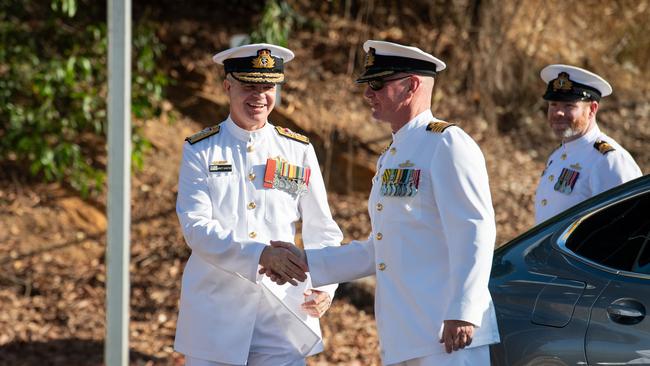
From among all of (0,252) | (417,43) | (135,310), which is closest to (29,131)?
(0,252)

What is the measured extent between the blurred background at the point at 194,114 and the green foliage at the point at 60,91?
19 mm

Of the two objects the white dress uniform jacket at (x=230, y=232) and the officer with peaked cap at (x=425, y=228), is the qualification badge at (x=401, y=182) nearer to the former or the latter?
the officer with peaked cap at (x=425, y=228)

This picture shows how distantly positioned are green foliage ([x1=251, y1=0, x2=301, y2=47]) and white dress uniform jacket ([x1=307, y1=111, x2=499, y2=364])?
20.7 feet

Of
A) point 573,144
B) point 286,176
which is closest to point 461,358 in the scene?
point 286,176

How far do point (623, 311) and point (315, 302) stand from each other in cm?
124

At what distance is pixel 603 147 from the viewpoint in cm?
549

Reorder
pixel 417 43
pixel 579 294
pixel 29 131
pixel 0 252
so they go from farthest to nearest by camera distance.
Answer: pixel 417 43 → pixel 29 131 → pixel 0 252 → pixel 579 294

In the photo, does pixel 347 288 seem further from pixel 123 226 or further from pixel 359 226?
pixel 123 226

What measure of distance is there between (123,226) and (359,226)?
605 centimetres

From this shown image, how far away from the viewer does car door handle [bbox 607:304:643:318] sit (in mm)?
3513

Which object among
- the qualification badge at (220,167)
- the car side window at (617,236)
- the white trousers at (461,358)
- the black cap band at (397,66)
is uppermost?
the black cap band at (397,66)

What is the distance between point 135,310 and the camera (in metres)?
7.70

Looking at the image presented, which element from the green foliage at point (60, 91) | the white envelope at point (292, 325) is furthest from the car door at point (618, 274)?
the green foliage at point (60, 91)

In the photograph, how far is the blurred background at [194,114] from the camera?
7.74 metres
